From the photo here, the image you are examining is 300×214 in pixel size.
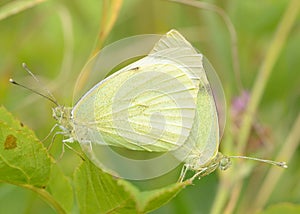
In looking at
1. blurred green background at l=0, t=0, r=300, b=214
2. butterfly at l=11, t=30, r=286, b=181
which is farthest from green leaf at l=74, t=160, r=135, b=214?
blurred green background at l=0, t=0, r=300, b=214

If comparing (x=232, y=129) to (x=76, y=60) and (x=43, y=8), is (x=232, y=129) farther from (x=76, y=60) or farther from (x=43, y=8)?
(x=43, y=8)

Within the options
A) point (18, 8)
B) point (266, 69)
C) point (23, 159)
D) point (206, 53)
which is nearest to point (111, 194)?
point (23, 159)

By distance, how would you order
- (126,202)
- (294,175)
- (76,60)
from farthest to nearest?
(76,60) < (294,175) < (126,202)

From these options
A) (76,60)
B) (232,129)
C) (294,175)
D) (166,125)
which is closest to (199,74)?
(166,125)

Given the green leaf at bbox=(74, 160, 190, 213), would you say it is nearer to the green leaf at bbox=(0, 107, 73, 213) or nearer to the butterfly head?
the green leaf at bbox=(0, 107, 73, 213)

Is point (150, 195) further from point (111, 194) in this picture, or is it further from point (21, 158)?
point (21, 158)

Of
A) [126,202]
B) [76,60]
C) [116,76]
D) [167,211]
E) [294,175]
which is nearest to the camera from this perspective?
[126,202]

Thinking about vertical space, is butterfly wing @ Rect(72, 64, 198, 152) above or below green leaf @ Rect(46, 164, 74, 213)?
above

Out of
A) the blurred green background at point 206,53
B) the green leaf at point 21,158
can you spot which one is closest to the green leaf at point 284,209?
the blurred green background at point 206,53
